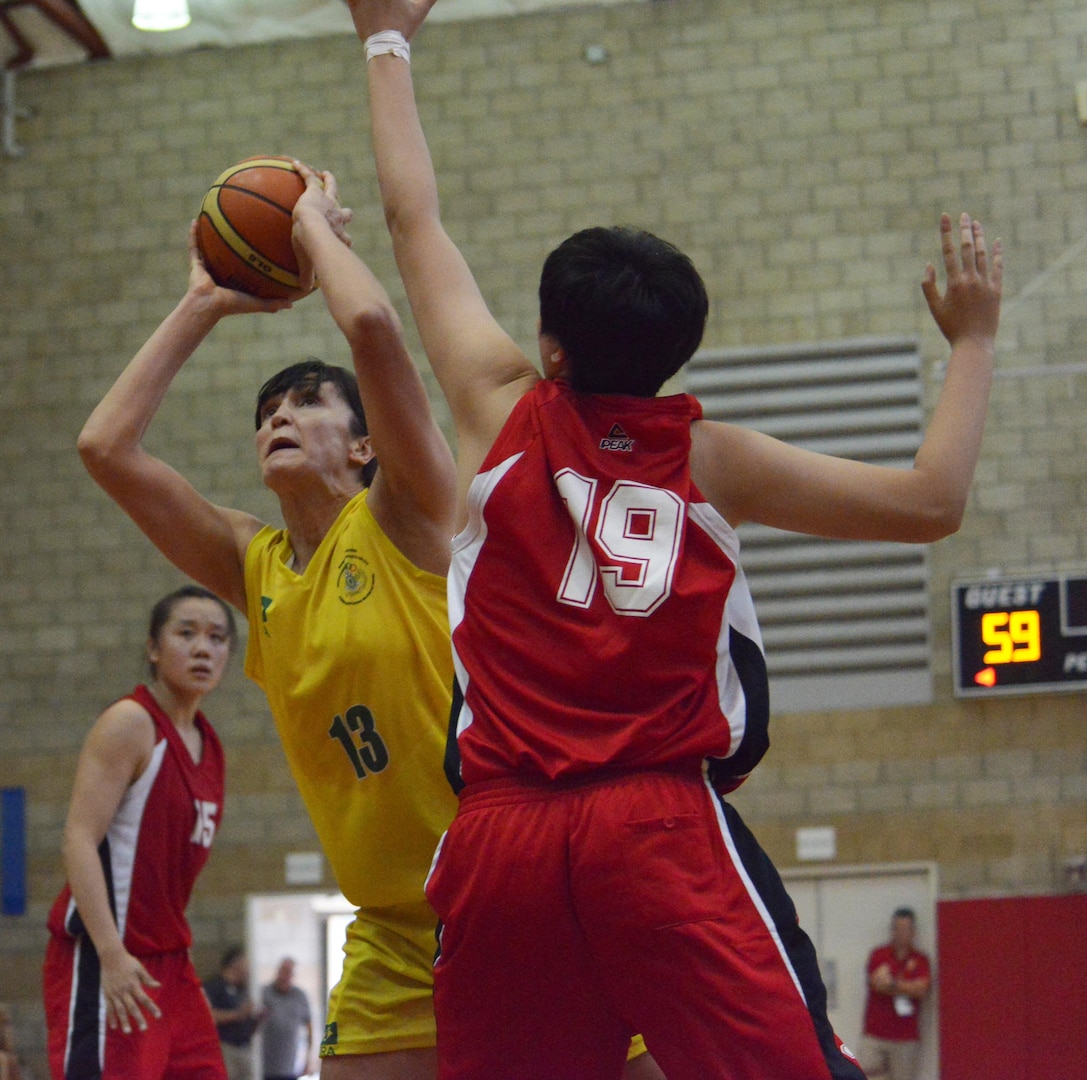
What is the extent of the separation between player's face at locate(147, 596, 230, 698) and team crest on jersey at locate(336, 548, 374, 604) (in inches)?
69.6

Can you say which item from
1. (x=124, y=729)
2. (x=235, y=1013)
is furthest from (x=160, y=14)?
(x=124, y=729)

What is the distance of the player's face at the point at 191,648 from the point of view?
14.7ft

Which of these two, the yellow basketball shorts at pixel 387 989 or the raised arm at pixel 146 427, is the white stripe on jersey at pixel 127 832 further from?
the yellow basketball shorts at pixel 387 989

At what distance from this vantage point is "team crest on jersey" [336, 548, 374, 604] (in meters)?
2.71

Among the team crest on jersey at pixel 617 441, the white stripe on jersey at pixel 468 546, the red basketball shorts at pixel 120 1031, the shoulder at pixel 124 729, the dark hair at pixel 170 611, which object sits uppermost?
the dark hair at pixel 170 611

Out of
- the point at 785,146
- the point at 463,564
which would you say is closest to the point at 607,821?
the point at 463,564

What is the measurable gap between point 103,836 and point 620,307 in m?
2.78

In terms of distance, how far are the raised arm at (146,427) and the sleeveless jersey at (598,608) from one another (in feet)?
3.22

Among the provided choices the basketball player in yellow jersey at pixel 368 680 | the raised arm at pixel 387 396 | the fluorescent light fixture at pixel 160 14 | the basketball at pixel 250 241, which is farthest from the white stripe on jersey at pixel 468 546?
the fluorescent light fixture at pixel 160 14

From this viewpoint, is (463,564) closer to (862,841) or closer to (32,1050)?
(862,841)

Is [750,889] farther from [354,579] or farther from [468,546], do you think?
[354,579]

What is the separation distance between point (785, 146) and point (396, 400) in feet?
33.5

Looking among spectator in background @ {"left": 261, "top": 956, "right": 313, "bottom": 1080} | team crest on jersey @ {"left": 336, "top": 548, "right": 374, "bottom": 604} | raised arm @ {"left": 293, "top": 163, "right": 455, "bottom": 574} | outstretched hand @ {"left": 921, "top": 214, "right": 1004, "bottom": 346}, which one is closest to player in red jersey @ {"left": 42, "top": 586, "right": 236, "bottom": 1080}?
team crest on jersey @ {"left": 336, "top": 548, "right": 374, "bottom": 604}

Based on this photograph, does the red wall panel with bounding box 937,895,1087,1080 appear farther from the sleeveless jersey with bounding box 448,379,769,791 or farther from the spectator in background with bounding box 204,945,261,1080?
the sleeveless jersey with bounding box 448,379,769,791
